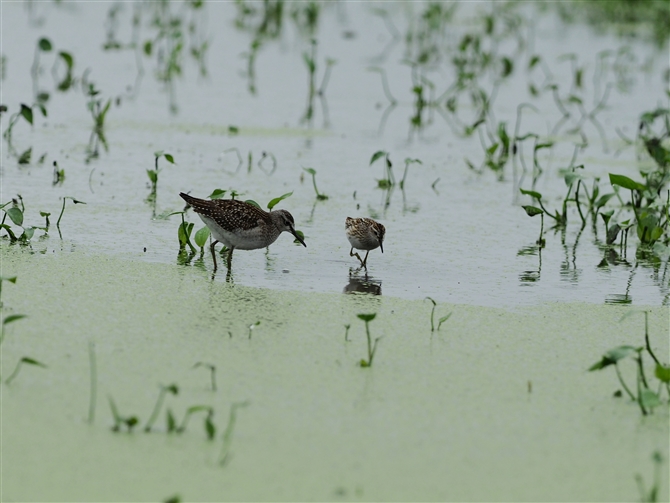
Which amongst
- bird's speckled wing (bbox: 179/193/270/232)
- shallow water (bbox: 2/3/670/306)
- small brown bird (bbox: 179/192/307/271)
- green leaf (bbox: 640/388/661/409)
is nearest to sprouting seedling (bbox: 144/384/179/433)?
green leaf (bbox: 640/388/661/409)

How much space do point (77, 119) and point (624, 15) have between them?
42.8ft

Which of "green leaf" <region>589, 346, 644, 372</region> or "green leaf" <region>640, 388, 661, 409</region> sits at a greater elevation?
"green leaf" <region>589, 346, 644, 372</region>

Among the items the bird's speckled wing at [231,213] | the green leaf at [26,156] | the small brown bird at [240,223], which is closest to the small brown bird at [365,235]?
the small brown bird at [240,223]

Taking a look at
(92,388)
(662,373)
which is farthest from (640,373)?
(92,388)

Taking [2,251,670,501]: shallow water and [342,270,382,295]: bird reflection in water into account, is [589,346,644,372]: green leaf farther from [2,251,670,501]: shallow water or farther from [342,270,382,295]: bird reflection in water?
[342,270,382,295]: bird reflection in water

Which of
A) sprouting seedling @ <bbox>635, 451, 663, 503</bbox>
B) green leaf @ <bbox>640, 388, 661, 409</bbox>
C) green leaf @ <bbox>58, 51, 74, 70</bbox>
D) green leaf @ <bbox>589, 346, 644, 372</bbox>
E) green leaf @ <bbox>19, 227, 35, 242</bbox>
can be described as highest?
green leaf @ <bbox>58, 51, 74, 70</bbox>

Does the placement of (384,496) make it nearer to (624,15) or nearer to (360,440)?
(360,440)

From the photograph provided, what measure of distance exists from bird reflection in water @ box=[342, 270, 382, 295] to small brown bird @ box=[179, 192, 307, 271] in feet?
1.68

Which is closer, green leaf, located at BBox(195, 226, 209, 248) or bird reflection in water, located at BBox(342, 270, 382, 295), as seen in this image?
bird reflection in water, located at BBox(342, 270, 382, 295)

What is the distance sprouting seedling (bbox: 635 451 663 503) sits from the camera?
362 centimetres

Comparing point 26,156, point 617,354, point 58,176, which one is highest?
point 26,156

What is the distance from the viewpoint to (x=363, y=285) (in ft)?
21.4

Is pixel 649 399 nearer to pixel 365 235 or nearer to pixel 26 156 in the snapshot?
pixel 365 235

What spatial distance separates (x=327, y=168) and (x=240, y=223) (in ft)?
10.7
